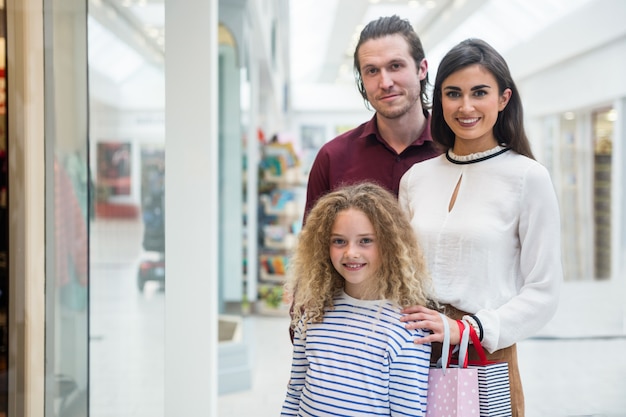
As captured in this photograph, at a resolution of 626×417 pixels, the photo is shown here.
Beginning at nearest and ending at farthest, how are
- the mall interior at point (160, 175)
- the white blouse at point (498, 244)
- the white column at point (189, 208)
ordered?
the white blouse at point (498, 244)
the mall interior at point (160, 175)
the white column at point (189, 208)

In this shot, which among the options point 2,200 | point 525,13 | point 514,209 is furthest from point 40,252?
point 525,13

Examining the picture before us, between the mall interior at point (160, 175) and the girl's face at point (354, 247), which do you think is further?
the mall interior at point (160, 175)

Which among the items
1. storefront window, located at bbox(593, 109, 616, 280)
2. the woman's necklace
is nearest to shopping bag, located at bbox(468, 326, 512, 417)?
the woman's necklace

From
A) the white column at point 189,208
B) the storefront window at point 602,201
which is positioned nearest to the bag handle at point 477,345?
the white column at point 189,208

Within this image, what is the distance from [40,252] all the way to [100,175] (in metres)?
1.14

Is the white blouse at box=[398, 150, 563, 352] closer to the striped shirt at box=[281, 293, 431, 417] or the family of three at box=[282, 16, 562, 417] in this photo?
the family of three at box=[282, 16, 562, 417]

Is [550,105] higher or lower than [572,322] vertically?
higher

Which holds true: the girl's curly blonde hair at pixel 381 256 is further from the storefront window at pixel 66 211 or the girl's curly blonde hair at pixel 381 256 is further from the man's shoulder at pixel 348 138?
the storefront window at pixel 66 211

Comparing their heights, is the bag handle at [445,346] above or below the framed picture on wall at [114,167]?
below

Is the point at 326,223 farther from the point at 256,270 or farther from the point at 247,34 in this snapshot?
the point at 256,270

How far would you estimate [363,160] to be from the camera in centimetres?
162

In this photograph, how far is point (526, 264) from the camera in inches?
55.0

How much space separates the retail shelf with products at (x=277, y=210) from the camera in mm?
6273

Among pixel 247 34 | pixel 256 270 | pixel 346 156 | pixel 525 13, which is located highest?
pixel 247 34
